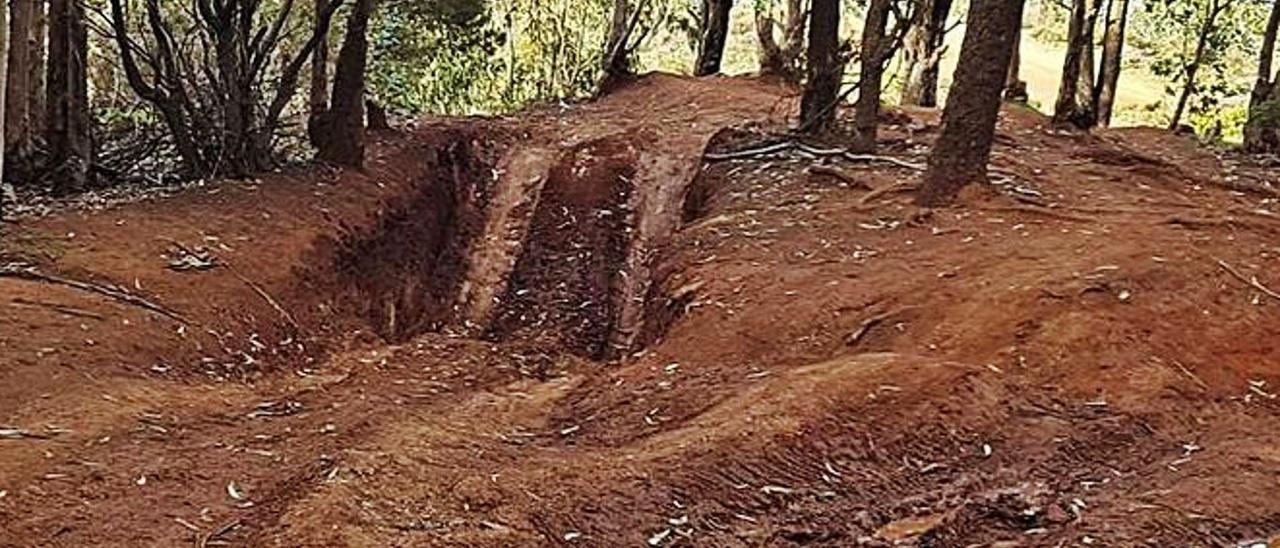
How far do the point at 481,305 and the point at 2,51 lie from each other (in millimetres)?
4253

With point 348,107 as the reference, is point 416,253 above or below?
below

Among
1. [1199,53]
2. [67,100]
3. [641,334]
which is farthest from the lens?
[1199,53]

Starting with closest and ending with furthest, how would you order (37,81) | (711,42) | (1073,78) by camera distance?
(37,81)
(1073,78)
(711,42)

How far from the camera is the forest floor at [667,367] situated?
4.52 m

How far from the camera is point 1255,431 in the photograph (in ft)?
16.6

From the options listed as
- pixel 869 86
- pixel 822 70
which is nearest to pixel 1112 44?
pixel 822 70

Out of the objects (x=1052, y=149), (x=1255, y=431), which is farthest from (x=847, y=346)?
(x=1052, y=149)

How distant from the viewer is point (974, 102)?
8.67 metres

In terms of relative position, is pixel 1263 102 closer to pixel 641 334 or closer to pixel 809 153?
pixel 809 153

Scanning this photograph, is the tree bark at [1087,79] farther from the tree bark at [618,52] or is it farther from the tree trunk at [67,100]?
the tree trunk at [67,100]

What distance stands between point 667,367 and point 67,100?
6.00m

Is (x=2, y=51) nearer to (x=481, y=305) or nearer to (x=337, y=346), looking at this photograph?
(x=337, y=346)

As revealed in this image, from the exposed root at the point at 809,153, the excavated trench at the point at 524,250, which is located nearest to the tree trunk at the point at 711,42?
the excavated trench at the point at 524,250

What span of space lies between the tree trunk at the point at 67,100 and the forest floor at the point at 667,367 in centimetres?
109
